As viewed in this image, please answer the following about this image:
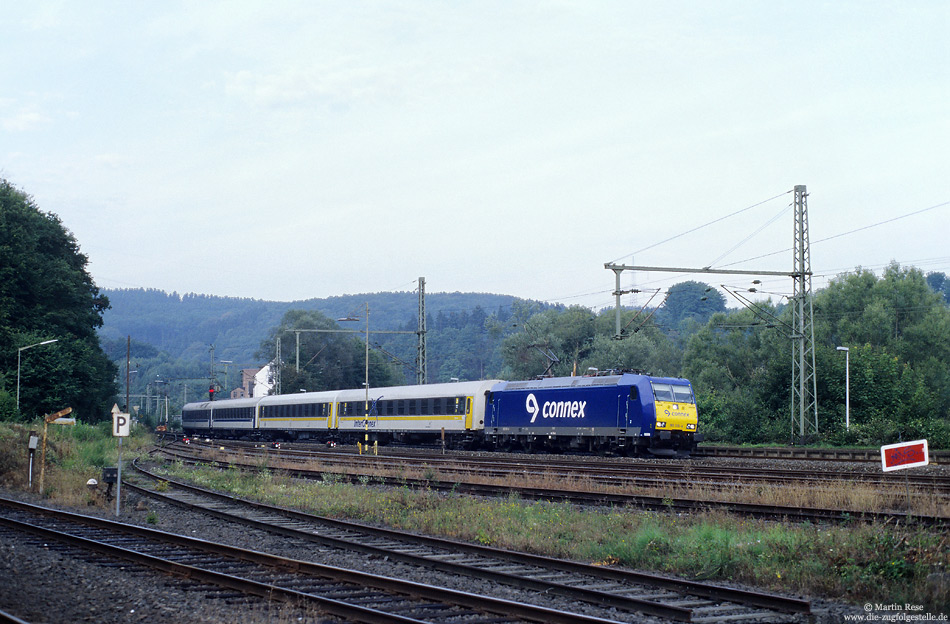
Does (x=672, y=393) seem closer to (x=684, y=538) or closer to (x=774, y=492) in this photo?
(x=774, y=492)

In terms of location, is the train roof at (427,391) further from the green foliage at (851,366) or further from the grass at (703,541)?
the grass at (703,541)

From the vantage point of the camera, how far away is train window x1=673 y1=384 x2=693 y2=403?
32062 millimetres

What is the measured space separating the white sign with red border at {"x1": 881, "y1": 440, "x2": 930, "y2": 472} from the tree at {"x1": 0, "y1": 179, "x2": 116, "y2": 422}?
45027mm

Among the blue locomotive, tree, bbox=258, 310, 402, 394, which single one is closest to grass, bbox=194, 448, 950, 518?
the blue locomotive

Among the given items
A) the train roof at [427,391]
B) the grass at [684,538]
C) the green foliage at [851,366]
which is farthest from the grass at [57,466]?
the green foliage at [851,366]

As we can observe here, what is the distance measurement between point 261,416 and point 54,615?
5763 cm

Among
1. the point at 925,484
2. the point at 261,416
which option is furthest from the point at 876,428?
the point at 261,416

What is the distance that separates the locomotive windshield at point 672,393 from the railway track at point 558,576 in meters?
18.0

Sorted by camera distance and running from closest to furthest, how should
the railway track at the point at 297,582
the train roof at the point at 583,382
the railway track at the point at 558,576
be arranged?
1. the railway track at the point at 297,582
2. the railway track at the point at 558,576
3. the train roof at the point at 583,382

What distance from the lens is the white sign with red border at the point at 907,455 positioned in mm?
9875

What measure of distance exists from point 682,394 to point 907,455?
22.6m

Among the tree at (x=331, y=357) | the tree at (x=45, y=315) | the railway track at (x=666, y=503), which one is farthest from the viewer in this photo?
the tree at (x=331, y=357)

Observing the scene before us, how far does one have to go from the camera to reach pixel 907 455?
33.0 feet

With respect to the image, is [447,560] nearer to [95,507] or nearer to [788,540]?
[788,540]
